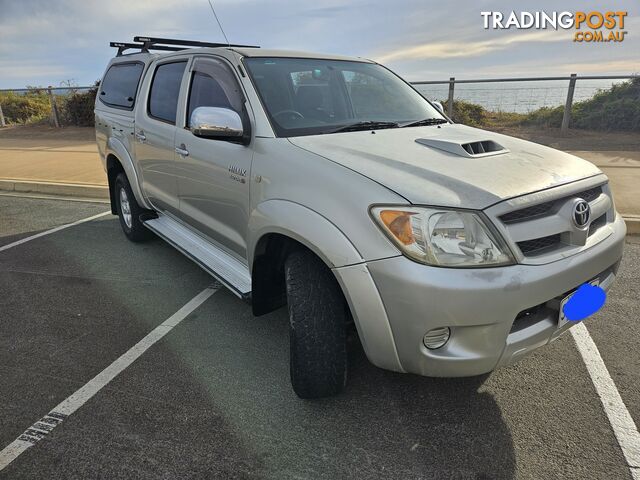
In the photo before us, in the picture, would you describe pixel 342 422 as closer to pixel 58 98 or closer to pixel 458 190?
pixel 458 190

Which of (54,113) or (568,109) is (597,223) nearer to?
(568,109)

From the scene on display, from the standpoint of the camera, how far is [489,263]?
A: 1919 mm

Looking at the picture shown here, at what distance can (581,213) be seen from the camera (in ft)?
7.07

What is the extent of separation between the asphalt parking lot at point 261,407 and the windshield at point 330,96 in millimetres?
1448

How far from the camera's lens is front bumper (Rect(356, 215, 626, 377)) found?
1.88 m

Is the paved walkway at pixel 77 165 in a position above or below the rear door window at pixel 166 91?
below

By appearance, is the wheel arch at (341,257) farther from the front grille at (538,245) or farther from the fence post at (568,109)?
the fence post at (568,109)

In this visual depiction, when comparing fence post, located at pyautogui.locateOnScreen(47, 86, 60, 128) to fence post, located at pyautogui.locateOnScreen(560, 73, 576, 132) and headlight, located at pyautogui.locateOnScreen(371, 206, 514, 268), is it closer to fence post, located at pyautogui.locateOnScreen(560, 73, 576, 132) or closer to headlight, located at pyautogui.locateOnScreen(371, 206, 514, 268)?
fence post, located at pyautogui.locateOnScreen(560, 73, 576, 132)

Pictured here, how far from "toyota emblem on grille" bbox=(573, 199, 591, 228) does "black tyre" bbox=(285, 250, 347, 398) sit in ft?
3.75

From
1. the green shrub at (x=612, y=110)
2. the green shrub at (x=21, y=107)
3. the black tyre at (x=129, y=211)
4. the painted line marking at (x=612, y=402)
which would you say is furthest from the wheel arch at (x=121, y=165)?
the green shrub at (x=21, y=107)

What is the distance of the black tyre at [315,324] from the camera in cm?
226

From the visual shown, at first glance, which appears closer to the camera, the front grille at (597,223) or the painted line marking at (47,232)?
the front grille at (597,223)

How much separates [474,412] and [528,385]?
1.42 feet

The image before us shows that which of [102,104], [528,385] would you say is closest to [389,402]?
[528,385]
